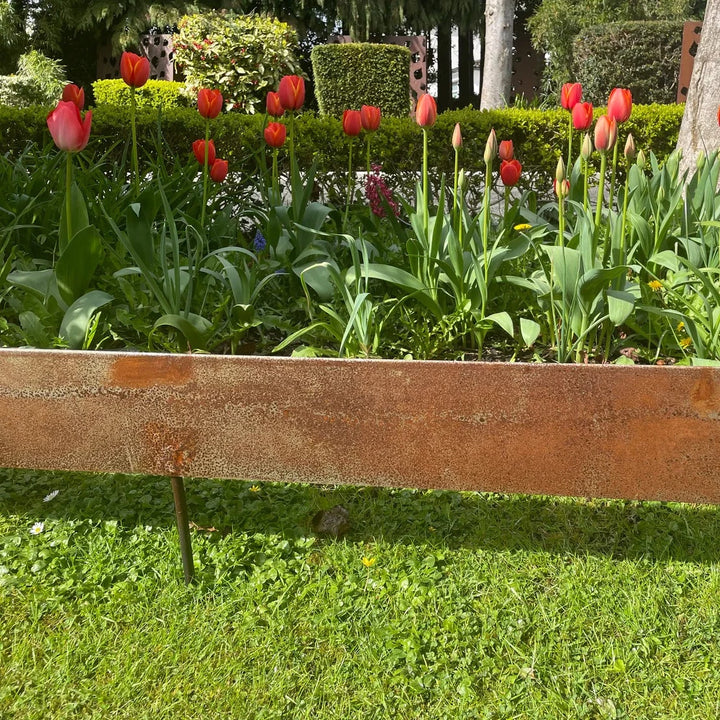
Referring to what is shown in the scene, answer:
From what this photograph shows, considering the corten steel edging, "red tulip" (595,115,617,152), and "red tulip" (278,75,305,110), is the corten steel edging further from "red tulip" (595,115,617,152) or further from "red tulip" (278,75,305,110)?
"red tulip" (278,75,305,110)

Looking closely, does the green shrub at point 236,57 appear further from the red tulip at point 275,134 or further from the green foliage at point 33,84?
the red tulip at point 275,134

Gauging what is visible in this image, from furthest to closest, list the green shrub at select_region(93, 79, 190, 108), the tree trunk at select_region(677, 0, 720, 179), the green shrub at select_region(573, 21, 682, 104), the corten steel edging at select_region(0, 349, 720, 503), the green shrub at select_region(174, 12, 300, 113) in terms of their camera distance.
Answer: the green shrub at select_region(573, 21, 682, 104)
the green shrub at select_region(174, 12, 300, 113)
the green shrub at select_region(93, 79, 190, 108)
the tree trunk at select_region(677, 0, 720, 179)
the corten steel edging at select_region(0, 349, 720, 503)

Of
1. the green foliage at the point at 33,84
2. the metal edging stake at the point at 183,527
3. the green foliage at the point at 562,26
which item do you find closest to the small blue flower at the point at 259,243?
the metal edging stake at the point at 183,527

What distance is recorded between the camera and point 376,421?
5.62ft

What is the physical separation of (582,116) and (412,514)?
1.22 metres

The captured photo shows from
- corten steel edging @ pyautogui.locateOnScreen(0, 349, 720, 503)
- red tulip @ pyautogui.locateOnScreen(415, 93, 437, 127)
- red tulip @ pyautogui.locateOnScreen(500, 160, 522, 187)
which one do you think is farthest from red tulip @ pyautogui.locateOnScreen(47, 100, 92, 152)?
red tulip @ pyautogui.locateOnScreen(500, 160, 522, 187)

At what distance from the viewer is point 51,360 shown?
69.1 inches

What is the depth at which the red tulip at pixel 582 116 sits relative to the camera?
2258 millimetres

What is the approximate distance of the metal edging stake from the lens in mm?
1919

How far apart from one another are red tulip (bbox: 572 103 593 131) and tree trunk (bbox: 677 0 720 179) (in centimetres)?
179

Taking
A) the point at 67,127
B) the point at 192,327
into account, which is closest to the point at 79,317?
the point at 192,327

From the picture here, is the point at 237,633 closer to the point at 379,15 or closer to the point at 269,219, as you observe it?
the point at 269,219

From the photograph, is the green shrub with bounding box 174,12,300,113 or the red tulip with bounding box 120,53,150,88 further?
the green shrub with bounding box 174,12,300,113

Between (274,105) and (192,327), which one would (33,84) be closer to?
(274,105)
